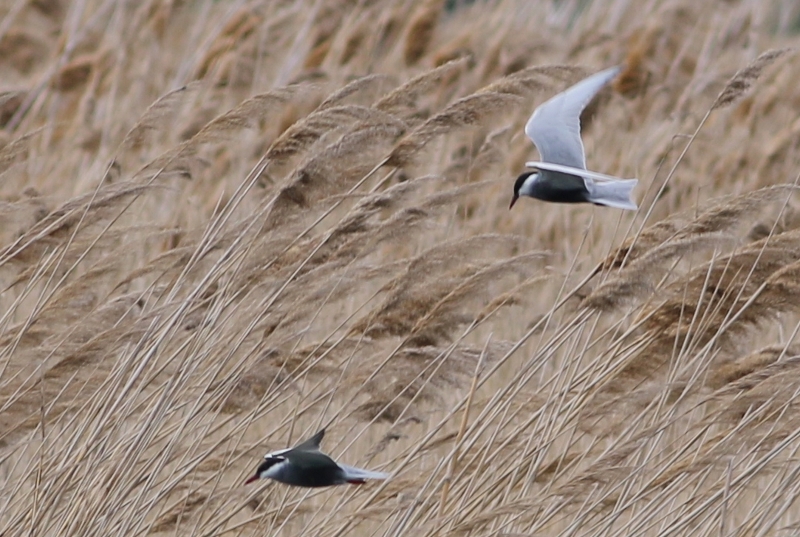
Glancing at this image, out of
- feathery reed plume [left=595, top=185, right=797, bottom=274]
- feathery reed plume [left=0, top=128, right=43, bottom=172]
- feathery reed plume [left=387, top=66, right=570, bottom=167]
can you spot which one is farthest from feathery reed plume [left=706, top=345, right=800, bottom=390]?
feathery reed plume [left=0, top=128, right=43, bottom=172]

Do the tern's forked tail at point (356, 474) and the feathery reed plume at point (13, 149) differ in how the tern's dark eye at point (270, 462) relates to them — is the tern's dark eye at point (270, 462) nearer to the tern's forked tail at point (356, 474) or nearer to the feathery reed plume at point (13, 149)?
the tern's forked tail at point (356, 474)

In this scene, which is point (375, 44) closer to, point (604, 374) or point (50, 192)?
point (50, 192)

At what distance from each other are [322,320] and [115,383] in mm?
1277

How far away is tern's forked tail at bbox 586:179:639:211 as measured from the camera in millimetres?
2406

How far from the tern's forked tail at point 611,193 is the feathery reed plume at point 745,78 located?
264 mm

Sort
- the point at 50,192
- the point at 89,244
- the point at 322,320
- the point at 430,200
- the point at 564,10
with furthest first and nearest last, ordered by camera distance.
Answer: the point at 564,10 → the point at 50,192 → the point at 322,320 → the point at 89,244 → the point at 430,200

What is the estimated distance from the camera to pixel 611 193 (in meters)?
2.50

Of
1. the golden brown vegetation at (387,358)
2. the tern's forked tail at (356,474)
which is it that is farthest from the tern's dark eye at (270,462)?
the golden brown vegetation at (387,358)

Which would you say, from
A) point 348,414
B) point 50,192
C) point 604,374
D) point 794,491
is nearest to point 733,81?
point 604,374

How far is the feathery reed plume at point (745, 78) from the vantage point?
255 cm

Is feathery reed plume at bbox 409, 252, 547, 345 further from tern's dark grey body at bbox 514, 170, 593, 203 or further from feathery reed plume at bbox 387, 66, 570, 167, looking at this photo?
feathery reed plume at bbox 387, 66, 570, 167

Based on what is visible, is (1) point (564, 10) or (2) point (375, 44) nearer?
(2) point (375, 44)

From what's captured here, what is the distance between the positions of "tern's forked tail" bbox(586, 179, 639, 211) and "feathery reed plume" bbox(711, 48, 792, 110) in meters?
0.26

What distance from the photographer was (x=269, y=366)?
285 cm
